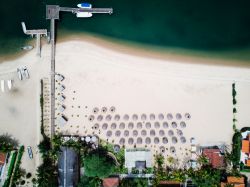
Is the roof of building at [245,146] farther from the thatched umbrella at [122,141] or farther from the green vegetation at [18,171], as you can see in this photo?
the green vegetation at [18,171]

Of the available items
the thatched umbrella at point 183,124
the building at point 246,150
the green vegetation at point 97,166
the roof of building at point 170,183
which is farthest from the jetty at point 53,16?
the building at point 246,150

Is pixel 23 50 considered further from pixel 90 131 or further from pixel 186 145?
pixel 186 145

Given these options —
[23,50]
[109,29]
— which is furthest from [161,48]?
[23,50]

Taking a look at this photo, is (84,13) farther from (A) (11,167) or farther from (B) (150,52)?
(A) (11,167)

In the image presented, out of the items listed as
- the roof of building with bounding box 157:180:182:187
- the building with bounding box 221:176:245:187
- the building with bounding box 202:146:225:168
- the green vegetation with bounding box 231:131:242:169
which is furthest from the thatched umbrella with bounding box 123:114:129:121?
the building with bounding box 221:176:245:187

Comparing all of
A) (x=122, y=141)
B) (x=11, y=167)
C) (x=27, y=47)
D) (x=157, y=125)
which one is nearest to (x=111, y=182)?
(x=122, y=141)
